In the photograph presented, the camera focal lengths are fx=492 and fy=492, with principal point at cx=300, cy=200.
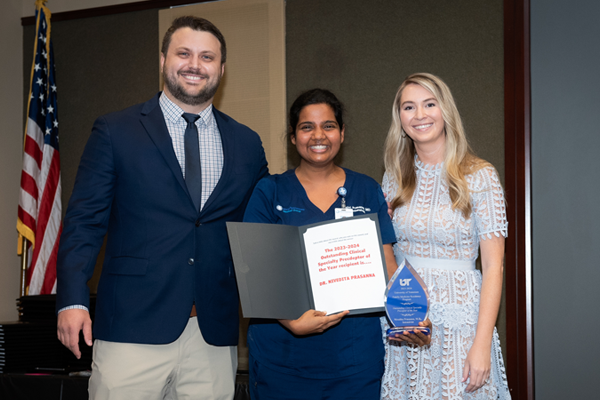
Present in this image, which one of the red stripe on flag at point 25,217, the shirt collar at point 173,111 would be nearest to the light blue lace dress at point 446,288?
the shirt collar at point 173,111

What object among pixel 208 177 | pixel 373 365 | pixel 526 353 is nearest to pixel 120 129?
pixel 208 177

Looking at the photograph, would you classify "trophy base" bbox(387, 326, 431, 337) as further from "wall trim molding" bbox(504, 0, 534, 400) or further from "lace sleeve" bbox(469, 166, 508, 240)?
"wall trim molding" bbox(504, 0, 534, 400)

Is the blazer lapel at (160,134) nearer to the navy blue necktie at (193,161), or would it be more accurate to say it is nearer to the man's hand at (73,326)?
the navy blue necktie at (193,161)

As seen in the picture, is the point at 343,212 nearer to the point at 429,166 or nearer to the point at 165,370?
the point at 429,166

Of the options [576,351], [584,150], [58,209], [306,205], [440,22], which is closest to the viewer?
[306,205]

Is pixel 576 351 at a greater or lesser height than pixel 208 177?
lesser

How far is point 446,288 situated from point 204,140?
1068 millimetres

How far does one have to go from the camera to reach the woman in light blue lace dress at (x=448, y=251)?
1762 millimetres

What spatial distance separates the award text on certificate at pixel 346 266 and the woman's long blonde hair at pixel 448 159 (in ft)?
1.11

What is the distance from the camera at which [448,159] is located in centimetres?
190

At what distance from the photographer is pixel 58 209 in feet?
12.6

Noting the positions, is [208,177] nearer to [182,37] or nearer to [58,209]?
[182,37]

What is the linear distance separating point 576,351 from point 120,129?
2651mm

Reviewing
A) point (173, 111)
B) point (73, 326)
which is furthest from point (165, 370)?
point (173, 111)
